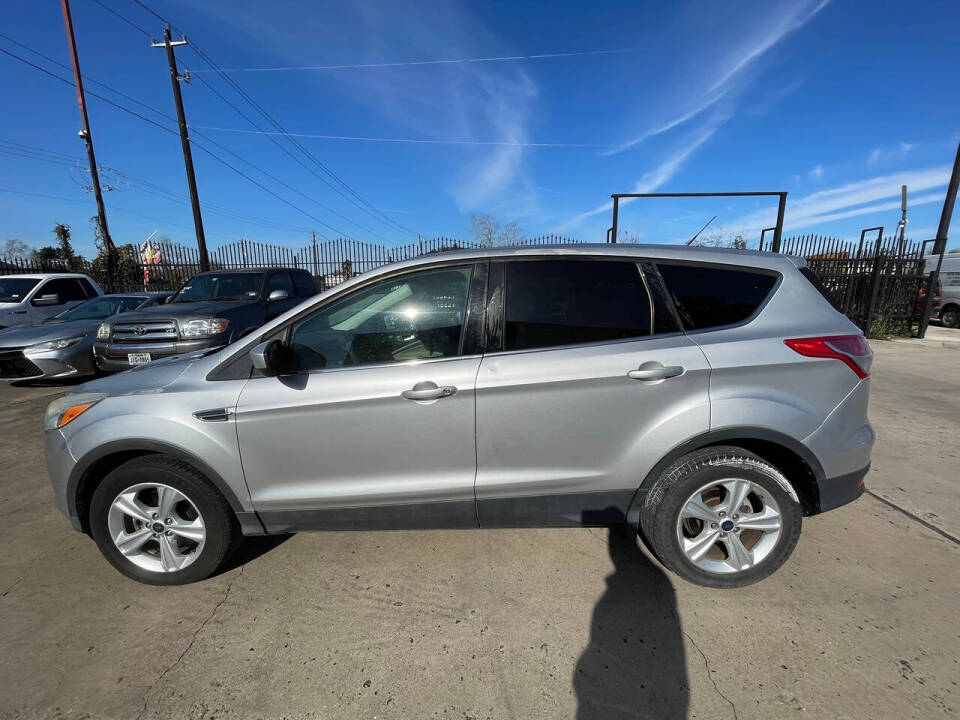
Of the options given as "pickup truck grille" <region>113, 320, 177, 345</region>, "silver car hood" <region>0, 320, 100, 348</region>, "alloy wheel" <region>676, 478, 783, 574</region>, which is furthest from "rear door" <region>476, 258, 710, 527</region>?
"silver car hood" <region>0, 320, 100, 348</region>

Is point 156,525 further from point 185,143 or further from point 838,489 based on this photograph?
point 185,143

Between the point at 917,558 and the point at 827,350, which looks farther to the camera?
the point at 917,558

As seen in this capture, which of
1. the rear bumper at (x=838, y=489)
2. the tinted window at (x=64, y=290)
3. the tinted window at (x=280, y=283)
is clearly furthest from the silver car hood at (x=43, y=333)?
the rear bumper at (x=838, y=489)

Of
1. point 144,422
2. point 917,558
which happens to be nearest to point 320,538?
point 144,422

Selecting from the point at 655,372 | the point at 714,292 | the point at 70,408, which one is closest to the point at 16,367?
the point at 70,408

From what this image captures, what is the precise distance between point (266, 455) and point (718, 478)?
221 centimetres

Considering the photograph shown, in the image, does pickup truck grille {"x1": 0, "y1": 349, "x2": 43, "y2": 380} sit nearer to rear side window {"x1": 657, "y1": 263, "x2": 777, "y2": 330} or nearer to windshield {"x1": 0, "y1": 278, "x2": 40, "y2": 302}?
windshield {"x1": 0, "y1": 278, "x2": 40, "y2": 302}

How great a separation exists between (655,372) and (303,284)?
23.2 feet

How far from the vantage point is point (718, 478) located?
2.20 meters

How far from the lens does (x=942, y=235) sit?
1169cm

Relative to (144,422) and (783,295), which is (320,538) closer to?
(144,422)

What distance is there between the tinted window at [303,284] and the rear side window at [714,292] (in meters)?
6.32

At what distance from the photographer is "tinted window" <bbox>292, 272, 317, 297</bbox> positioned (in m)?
7.56

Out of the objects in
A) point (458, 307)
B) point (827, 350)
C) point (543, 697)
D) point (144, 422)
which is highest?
point (458, 307)
